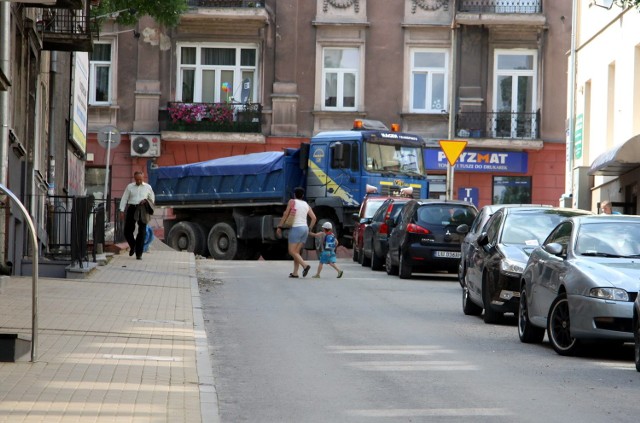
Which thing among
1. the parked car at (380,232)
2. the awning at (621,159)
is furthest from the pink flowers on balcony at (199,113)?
the awning at (621,159)

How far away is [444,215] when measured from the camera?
25.7 metres

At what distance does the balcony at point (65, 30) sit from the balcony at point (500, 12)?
20124 mm

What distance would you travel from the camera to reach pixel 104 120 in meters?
45.2

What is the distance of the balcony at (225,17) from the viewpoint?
4400cm

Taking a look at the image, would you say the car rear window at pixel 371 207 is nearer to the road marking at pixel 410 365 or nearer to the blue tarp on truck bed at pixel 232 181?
the blue tarp on truck bed at pixel 232 181

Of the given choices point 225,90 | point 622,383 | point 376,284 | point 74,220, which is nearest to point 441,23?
point 225,90

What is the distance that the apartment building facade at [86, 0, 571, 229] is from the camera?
44.8m

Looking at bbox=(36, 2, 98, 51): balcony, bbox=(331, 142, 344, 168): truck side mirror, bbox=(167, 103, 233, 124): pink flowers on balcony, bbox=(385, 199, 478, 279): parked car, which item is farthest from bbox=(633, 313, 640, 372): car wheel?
bbox=(167, 103, 233, 124): pink flowers on balcony

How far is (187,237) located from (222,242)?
4.16 feet

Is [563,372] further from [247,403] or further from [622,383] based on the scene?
[247,403]

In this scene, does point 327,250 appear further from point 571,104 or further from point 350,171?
point 571,104

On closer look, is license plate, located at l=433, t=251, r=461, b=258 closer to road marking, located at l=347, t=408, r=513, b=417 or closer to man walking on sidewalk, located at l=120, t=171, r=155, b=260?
man walking on sidewalk, located at l=120, t=171, r=155, b=260

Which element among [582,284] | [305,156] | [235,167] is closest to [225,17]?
[235,167]

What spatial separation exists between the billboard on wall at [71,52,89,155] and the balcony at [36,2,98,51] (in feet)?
17.7
